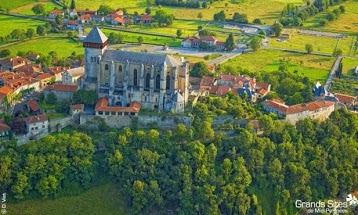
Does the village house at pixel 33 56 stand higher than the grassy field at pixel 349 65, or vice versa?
the village house at pixel 33 56

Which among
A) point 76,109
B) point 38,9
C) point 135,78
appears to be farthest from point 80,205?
point 38,9

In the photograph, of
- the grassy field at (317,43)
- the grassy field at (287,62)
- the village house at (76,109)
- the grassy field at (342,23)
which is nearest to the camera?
the village house at (76,109)

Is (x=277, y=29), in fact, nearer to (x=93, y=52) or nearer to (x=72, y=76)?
(x=72, y=76)

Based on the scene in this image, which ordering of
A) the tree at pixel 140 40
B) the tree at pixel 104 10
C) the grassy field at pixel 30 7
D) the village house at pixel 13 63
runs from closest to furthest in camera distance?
the village house at pixel 13 63
the tree at pixel 140 40
the tree at pixel 104 10
the grassy field at pixel 30 7

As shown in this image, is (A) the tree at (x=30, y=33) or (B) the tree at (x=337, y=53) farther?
(A) the tree at (x=30, y=33)

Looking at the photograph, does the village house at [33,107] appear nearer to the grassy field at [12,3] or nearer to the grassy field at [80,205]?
the grassy field at [80,205]

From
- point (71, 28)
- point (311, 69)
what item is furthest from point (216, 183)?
point (71, 28)

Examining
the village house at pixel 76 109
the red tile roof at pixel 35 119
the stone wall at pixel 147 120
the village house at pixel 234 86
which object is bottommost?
the stone wall at pixel 147 120

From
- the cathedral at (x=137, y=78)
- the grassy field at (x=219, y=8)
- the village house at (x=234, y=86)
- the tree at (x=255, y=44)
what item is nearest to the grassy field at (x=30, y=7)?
the grassy field at (x=219, y=8)
